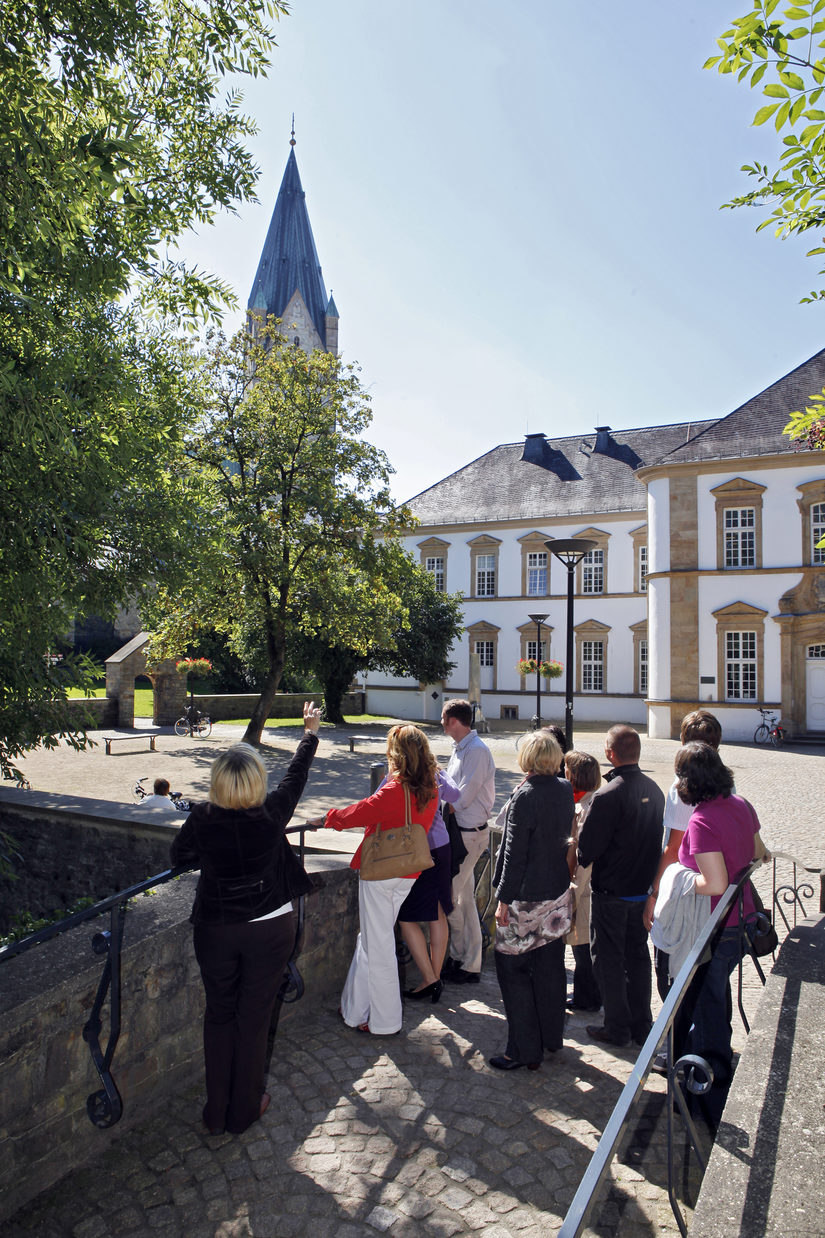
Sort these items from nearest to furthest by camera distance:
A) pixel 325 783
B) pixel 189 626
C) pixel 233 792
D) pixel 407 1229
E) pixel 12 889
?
pixel 407 1229 < pixel 233 792 < pixel 12 889 < pixel 325 783 < pixel 189 626

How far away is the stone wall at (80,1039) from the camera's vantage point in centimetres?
321

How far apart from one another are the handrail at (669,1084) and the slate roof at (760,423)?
2722cm

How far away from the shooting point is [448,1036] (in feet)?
15.7

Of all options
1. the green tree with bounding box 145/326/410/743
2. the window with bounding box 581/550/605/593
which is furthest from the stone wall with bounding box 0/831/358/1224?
the window with bounding box 581/550/605/593

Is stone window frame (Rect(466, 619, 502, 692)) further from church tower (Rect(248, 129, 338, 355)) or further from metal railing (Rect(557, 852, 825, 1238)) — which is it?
church tower (Rect(248, 129, 338, 355))

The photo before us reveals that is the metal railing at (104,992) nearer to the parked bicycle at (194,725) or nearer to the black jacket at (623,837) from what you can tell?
the black jacket at (623,837)

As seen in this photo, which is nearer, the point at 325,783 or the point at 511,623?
the point at 325,783

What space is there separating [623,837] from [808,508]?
2663cm

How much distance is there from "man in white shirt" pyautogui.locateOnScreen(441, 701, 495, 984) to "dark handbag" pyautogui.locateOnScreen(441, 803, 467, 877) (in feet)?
0.35

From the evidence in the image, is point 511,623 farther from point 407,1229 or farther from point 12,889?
point 407,1229

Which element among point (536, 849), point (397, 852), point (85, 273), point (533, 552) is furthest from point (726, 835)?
point (533, 552)

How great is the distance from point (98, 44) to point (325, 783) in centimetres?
1355

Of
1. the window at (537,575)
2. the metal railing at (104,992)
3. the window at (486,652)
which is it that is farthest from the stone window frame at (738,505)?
the metal railing at (104,992)

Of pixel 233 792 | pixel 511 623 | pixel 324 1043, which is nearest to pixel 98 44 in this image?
pixel 233 792
